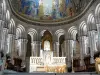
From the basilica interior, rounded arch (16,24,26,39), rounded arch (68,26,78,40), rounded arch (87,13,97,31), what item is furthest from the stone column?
rounded arch (87,13,97,31)

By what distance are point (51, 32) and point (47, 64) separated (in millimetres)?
10492

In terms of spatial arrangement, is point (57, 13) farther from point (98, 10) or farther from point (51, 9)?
point (98, 10)

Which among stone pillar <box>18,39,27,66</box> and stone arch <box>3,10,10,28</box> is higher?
stone arch <box>3,10,10,28</box>

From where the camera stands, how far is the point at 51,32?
37906 millimetres

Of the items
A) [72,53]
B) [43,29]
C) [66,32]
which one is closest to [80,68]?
[72,53]

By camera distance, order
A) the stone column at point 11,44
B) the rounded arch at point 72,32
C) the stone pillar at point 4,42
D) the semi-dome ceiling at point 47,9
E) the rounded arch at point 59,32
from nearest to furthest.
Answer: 1. the stone pillar at point 4,42
2. the stone column at point 11,44
3. the rounded arch at point 72,32
4. the semi-dome ceiling at point 47,9
5. the rounded arch at point 59,32

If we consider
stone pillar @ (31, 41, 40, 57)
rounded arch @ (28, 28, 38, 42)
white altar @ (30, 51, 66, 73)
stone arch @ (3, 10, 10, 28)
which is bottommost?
white altar @ (30, 51, 66, 73)

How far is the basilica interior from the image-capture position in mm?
30656

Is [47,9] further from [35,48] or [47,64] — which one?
[47,64]

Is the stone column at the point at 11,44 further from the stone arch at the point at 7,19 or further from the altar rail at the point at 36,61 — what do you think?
the altar rail at the point at 36,61

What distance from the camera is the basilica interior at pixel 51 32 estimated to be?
30656mm

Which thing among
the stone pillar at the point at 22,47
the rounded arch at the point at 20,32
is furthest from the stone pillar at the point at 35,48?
the rounded arch at the point at 20,32

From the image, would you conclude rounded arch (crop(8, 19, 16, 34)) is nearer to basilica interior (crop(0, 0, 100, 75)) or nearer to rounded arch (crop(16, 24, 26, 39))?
basilica interior (crop(0, 0, 100, 75))

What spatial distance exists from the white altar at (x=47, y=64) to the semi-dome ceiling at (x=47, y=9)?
9884mm
